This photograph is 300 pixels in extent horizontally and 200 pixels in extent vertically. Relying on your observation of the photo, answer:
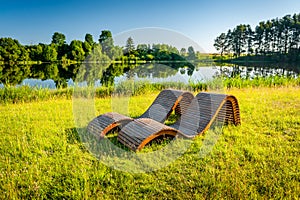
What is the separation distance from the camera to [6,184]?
2900 millimetres

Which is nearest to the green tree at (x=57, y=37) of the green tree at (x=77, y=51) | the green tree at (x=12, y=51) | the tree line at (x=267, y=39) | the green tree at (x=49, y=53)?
the green tree at (x=49, y=53)

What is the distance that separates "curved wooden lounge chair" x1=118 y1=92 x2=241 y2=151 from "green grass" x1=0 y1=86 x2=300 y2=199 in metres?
0.25

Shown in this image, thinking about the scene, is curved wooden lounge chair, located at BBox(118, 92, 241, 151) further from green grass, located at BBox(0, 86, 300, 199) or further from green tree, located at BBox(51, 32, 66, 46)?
green tree, located at BBox(51, 32, 66, 46)

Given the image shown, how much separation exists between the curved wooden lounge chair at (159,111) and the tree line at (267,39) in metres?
41.6

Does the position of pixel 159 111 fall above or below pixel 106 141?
above

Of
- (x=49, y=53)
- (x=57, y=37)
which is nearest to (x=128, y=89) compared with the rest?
(x=49, y=53)

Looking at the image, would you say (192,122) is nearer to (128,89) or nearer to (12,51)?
(128,89)

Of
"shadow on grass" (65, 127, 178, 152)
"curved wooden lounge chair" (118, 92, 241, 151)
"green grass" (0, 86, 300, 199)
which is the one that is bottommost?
"green grass" (0, 86, 300, 199)

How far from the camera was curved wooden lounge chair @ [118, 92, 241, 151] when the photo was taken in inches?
156

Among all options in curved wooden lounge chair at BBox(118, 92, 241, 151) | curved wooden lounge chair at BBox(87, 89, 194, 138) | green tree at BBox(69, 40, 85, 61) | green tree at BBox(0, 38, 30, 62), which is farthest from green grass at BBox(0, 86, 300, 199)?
green tree at BBox(0, 38, 30, 62)

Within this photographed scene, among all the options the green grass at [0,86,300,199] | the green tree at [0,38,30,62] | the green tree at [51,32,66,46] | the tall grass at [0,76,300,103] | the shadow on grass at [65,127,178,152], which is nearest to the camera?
the green grass at [0,86,300,199]

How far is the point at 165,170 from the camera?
129 inches

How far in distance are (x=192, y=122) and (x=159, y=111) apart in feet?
3.24

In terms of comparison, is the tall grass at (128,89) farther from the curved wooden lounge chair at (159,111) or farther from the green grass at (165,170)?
the green grass at (165,170)
